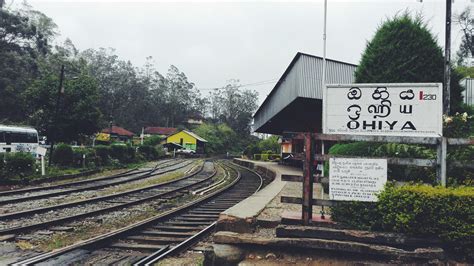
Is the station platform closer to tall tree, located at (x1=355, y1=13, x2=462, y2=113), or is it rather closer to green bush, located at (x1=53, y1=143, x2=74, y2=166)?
tall tree, located at (x1=355, y1=13, x2=462, y2=113)

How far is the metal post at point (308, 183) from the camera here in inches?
199

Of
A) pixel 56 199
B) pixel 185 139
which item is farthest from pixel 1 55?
pixel 56 199

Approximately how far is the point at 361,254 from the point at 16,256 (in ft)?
16.8

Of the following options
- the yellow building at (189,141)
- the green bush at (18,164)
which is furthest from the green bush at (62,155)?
the yellow building at (189,141)

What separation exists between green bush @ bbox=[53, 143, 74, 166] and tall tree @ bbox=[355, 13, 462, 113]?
18.8 m

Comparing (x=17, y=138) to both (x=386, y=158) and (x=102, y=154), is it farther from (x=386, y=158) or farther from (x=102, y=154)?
(x=386, y=158)

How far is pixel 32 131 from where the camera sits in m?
29.5

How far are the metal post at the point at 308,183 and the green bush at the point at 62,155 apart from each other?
21.4 meters

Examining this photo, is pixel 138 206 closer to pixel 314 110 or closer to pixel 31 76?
pixel 314 110

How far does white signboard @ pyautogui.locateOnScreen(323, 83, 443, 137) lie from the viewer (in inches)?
191

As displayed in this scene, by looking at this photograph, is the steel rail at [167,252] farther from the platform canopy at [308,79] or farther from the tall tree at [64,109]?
the tall tree at [64,109]

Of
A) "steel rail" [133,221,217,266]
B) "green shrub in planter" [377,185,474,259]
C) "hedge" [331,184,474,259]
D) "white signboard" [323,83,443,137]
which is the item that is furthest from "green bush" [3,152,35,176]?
"green shrub in planter" [377,185,474,259]

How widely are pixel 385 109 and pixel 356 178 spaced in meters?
1.04

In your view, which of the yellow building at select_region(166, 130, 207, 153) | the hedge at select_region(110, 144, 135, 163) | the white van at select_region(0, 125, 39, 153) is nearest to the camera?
the white van at select_region(0, 125, 39, 153)
